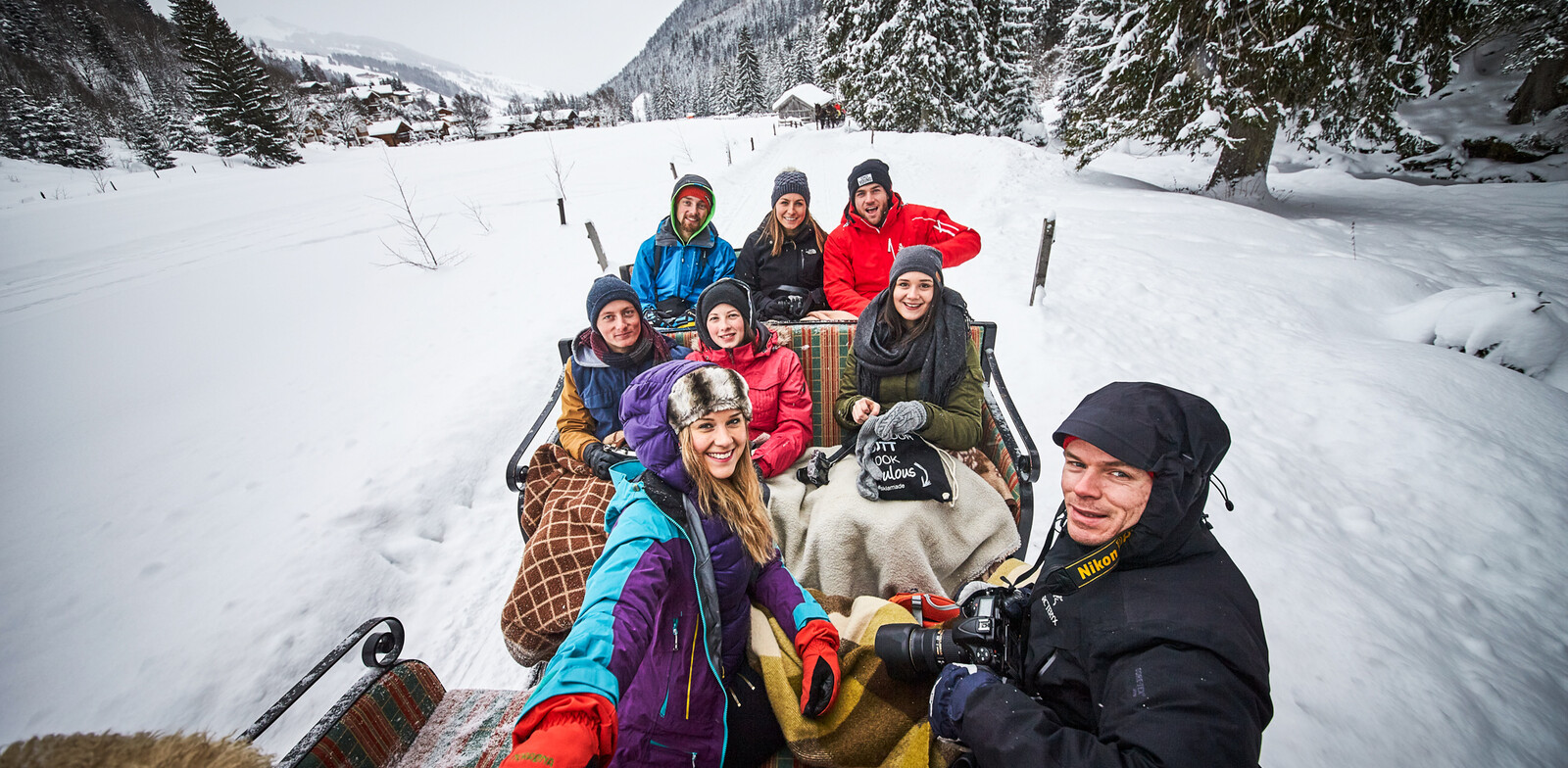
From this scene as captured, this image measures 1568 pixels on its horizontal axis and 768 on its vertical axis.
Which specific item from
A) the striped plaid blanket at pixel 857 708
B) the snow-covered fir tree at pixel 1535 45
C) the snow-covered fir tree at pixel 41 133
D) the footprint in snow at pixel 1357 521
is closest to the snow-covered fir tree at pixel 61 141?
the snow-covered fir tree at pixel 41 133

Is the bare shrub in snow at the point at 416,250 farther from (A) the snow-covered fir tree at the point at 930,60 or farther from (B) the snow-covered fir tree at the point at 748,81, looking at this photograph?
(B) the snow-covered fir tree at the point at 748,81

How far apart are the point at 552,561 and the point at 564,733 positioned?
126 centimetres

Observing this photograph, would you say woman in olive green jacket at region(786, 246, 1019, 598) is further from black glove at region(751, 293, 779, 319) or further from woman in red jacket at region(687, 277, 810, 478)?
black glove at region(751, 293, 779, 319)

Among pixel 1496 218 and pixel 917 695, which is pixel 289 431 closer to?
pixel 917 695

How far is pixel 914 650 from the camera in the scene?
5.63 ft

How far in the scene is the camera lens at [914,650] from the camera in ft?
5.49

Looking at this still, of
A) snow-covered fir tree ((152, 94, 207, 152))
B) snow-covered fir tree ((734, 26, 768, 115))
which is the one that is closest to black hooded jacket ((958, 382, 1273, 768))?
snow-covered fir tree ((152, 94, 207, 152))

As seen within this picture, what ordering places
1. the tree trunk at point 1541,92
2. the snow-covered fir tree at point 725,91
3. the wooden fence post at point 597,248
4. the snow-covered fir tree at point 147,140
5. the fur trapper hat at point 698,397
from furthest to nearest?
the snow-covered fir tree at point 725,91, the snow-covered fir tree at point 147,140, the tree trunk at point 1541,92, the wooden fence post at point 597,248, the fur trapper hat at point 698,397

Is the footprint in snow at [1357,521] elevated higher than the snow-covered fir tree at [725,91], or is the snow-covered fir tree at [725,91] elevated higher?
the snow-covered fir tree at [725,91]

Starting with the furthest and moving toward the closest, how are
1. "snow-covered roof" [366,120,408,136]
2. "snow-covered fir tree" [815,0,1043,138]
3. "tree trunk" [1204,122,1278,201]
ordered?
"snow-covered roof" [366,120,408,136] < "snow-covered fir tree" [815,0,1043,138] < "tree trunk" [1204,122,1278,201]

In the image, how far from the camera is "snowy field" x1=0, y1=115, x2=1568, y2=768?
250 centimetres

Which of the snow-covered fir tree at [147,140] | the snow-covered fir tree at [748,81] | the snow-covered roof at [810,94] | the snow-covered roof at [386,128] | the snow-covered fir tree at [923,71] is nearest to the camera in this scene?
the snow-covered fir tree at [923,71]

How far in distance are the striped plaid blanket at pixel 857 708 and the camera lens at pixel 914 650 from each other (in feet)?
0.31

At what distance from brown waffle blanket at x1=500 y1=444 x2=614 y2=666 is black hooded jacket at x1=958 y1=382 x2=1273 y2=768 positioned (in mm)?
1732
